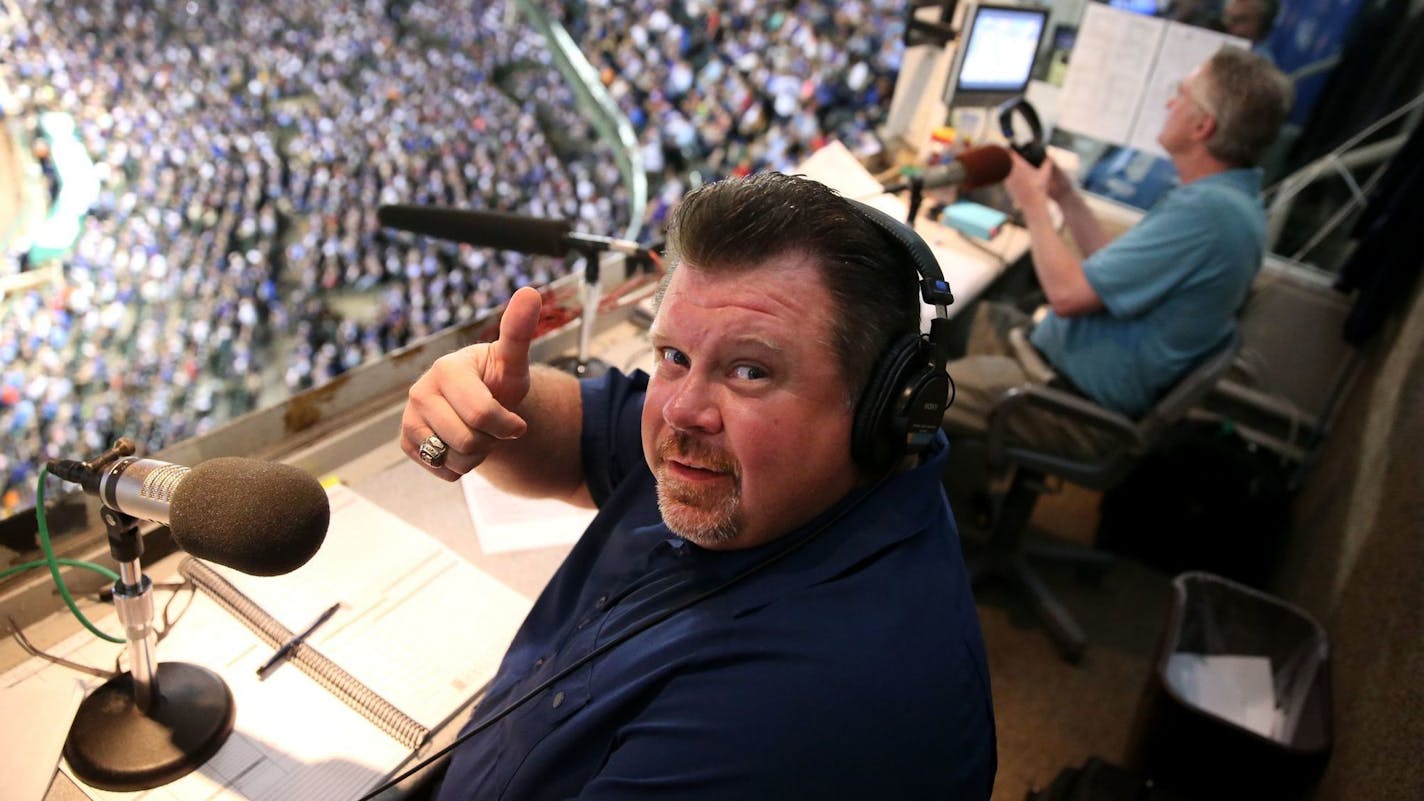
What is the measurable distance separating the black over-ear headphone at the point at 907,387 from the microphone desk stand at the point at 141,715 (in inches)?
26.2

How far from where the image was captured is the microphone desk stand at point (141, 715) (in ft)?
2.47

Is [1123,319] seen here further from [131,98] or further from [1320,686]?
[131,98]

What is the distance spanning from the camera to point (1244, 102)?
5.87 ft

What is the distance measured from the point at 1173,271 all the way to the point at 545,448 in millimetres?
1530

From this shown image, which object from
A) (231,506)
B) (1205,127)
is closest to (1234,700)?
(1205,127)

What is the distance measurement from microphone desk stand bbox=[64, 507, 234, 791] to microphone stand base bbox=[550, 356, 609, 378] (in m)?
0.75

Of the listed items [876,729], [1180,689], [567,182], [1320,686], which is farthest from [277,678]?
[567,182]

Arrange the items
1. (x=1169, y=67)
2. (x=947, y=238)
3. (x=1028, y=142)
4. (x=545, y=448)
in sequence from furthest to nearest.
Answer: (x=1169, y=67) < (x=947, y=238) < (x=1028, y=142) < (x=545, y=448)

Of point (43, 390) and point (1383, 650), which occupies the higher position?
point (1383, 650)

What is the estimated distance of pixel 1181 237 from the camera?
1785mm

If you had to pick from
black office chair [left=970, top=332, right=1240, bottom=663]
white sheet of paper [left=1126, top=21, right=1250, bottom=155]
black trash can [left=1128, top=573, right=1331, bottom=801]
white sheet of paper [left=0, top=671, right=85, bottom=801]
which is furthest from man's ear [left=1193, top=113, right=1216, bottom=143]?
white sheet of paper [left=0, top=671, right=85, bottom=801]

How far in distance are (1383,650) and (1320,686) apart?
22 cm

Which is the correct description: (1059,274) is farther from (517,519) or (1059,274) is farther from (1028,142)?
(517,519)

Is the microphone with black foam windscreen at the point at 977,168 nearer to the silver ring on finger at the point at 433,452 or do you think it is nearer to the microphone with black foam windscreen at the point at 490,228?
the microphone with black foam windscreen at the point at 490,228
